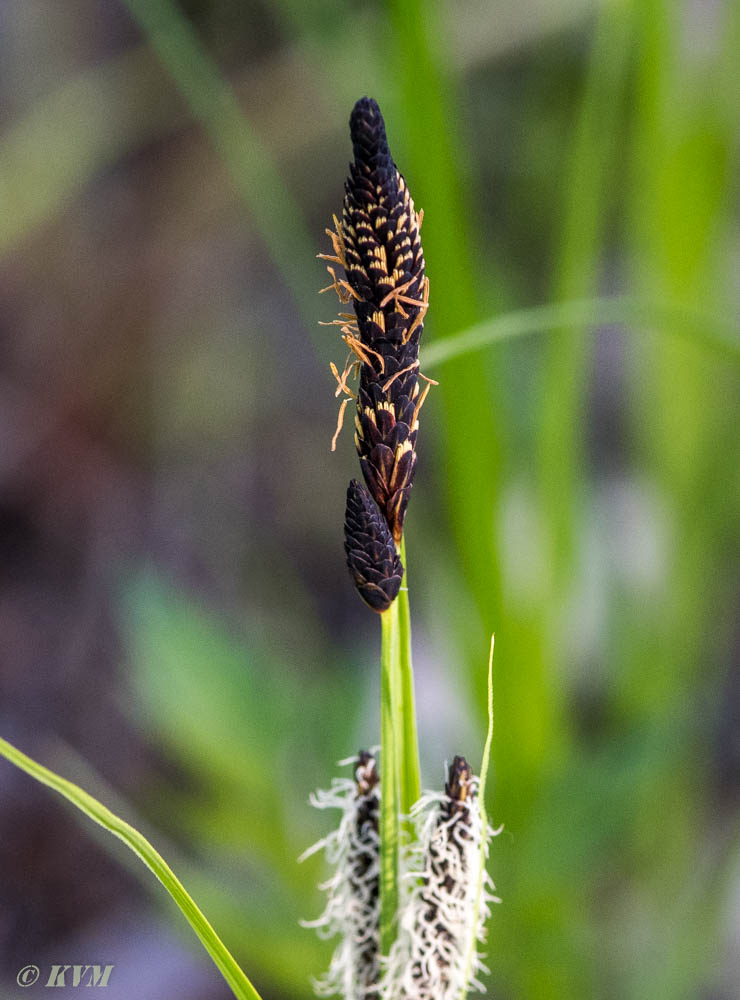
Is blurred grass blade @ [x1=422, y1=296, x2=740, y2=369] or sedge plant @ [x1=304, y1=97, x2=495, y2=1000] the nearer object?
sedge plant @ [x1=304, y1=97, x2=495, y2=1000]

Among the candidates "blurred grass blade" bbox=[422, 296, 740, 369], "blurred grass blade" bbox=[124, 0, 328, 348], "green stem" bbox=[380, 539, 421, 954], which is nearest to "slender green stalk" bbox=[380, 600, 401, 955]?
"green stem" bbox=[380, 539, 421, 954]

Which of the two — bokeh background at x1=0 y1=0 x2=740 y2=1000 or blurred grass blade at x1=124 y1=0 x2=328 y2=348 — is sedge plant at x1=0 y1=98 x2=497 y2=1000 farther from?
blurred grass blade at x1=124 y1=0 x2=328 y2=348

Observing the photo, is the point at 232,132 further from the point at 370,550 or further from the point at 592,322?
the point at 370,550

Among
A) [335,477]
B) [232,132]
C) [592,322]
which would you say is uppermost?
[335,477]

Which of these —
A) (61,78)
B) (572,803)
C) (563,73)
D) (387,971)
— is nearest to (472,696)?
(572,803)

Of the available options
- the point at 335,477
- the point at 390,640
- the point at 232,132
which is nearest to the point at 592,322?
the point at 390,640

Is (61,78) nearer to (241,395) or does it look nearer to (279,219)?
(241,395)
